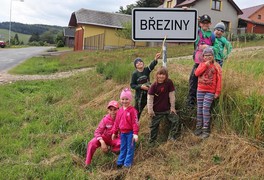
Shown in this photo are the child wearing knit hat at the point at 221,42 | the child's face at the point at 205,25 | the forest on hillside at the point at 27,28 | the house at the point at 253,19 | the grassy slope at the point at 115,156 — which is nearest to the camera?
the grassy slope at the point at 115,156

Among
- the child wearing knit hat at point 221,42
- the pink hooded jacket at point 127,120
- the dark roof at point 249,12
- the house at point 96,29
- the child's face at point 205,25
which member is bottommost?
the pink hooded jacket at point 127,120

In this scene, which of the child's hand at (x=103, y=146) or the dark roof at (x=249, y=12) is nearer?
the child's hand at (x=103, y=146)

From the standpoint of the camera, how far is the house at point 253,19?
4303 cm

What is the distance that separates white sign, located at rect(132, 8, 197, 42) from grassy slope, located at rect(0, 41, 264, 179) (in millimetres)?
972

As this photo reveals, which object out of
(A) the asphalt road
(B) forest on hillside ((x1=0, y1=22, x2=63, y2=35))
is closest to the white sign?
(A) the asphalt road

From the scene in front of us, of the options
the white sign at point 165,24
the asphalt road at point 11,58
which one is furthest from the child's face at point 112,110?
the asphalt road at point 11,58

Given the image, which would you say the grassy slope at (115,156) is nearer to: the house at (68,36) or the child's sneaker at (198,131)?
the child's sneaker at (198,131)

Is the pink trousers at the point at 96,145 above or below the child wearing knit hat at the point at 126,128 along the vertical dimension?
below

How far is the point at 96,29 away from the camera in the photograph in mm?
39219

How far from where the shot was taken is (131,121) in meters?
4.36

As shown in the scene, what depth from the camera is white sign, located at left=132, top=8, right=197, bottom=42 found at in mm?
4555

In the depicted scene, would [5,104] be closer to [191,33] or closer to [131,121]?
[131,121]

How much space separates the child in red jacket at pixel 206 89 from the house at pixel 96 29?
32047 millimetres

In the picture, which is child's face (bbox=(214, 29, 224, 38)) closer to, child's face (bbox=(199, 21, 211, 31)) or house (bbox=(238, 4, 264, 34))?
child's face (bbox=(199, 21, 211, 31))
